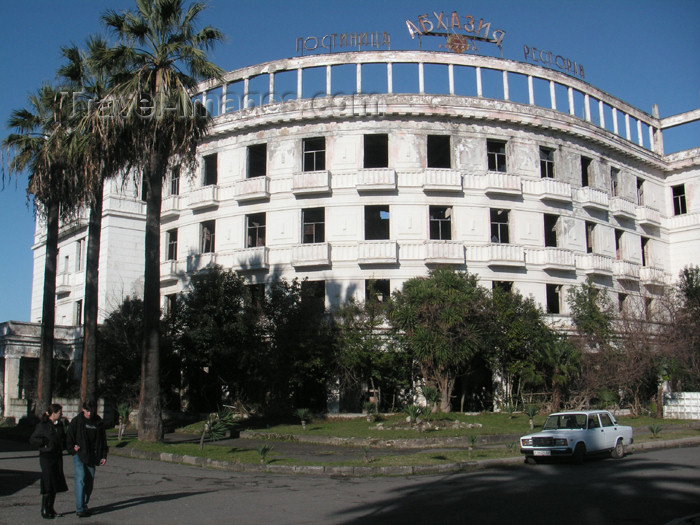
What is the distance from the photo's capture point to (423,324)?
2672 centimetres

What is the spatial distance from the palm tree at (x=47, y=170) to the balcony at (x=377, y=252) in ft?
43.3

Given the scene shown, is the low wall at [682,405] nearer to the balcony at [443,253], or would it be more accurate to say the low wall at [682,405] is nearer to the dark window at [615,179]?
the balcony at [443,253]

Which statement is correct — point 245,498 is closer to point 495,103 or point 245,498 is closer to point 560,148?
point 495,103

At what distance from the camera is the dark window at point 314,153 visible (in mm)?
34375

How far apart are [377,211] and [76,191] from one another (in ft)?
53.3

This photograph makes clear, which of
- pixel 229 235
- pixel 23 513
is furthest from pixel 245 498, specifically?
pixel 229 235

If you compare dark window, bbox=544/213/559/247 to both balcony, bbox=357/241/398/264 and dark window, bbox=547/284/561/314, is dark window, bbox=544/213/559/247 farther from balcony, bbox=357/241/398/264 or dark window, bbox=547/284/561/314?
balcony, bbox=357/241/398/264

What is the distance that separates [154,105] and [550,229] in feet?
76.8

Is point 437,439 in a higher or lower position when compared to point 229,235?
lower

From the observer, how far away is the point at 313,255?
106ft

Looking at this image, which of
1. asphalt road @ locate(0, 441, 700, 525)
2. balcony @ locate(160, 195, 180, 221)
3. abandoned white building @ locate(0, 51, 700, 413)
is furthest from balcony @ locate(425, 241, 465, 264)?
asphalt road @ locate(0, 441, 700, 525)

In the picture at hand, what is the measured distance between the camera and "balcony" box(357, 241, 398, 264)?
31688 millimetres

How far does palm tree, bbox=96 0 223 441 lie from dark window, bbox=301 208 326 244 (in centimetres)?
1237

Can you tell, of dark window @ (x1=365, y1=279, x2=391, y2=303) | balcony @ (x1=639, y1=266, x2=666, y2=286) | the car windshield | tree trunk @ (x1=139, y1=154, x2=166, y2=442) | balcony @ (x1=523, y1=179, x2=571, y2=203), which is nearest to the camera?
the car windshield
